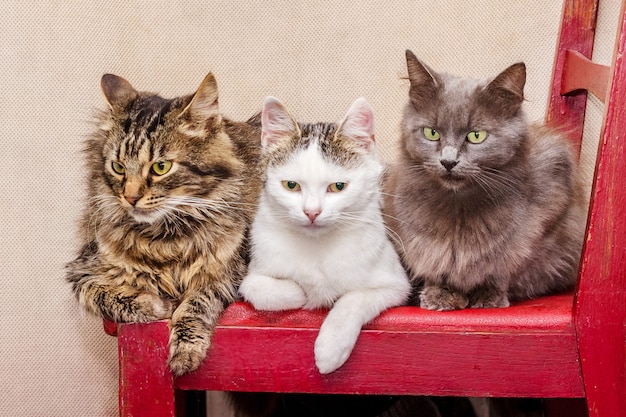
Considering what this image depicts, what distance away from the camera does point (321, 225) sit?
1.26 meters

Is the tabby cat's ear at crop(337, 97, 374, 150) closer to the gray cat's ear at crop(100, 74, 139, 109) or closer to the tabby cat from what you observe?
the tabby cat

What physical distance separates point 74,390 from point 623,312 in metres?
1.66

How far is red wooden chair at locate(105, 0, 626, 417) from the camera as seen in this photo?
117cm

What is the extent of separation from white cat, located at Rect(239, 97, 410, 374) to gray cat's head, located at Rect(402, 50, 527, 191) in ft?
0.42

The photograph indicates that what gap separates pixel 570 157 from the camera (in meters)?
1.43

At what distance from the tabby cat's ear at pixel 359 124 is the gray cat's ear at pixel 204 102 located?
0.88ft

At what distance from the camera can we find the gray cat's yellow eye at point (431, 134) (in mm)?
1312

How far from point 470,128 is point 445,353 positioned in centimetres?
43

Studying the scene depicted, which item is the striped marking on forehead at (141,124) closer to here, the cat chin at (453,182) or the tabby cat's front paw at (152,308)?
the tabby cat's front paw at (152,308)

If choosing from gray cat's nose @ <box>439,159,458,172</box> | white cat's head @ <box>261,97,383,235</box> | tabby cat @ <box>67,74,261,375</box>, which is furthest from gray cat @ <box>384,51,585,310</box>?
tabby cat @ <box>67,74,261,375</box>

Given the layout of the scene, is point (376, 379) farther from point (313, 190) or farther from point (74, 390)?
point (74, 390)

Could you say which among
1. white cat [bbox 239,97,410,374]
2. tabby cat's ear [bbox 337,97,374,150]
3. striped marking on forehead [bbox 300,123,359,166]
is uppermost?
tabby cat's ear [bbox 337,97,374,150]

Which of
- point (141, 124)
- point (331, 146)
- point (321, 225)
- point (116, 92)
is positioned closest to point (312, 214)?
point (321, 225)

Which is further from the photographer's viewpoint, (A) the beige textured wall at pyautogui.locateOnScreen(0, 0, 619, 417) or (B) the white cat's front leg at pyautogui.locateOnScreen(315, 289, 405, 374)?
(A) the beige textured wall at pyautogui.locateOnScreen(0, 0, 619, 417)
